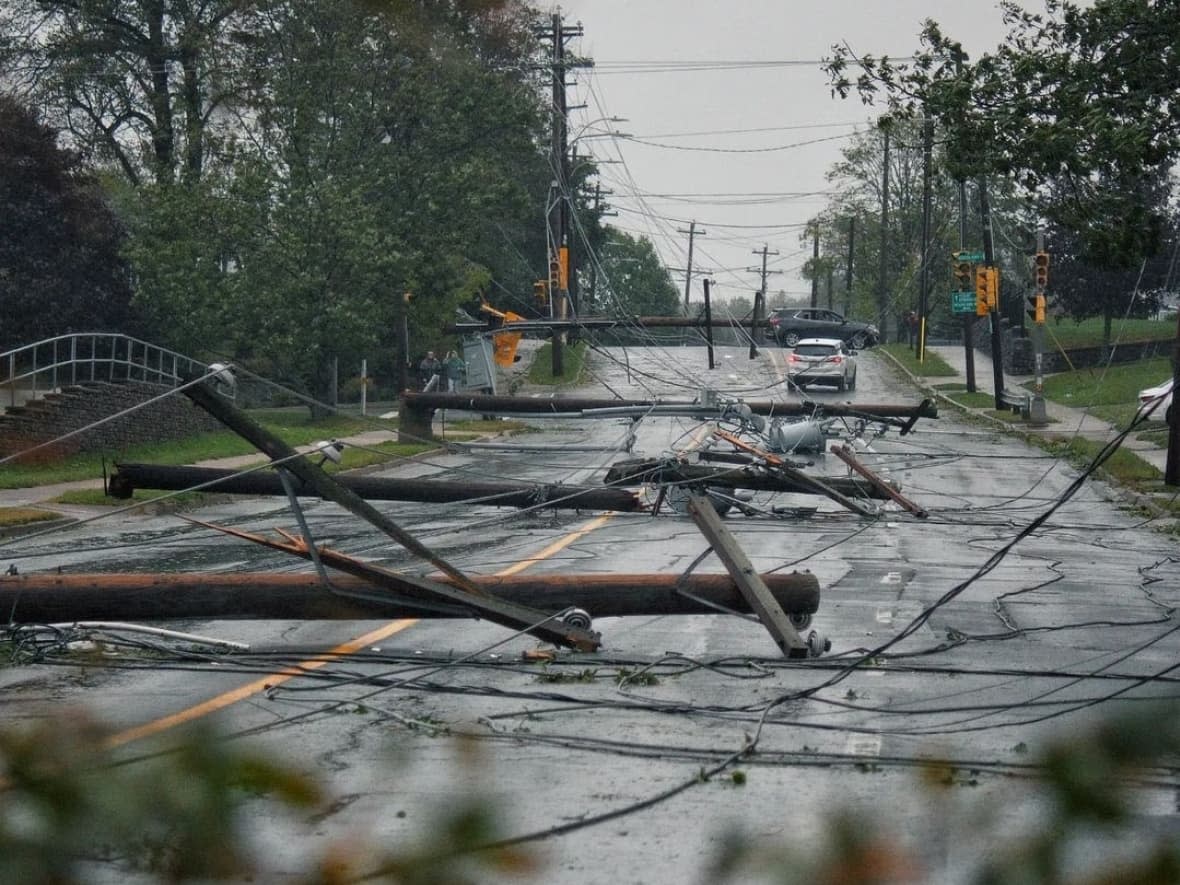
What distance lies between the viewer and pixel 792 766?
7.48 m

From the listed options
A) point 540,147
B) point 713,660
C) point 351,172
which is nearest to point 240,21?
point 351,172

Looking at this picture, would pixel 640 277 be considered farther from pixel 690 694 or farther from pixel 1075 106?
pixel 690 694

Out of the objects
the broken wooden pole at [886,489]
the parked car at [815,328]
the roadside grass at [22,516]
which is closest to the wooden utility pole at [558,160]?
the parked car at [815,328]

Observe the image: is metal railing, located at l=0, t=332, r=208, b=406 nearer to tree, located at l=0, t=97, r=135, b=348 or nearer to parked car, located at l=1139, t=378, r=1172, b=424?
tree, located at l=0, t=97, r=135, b=348

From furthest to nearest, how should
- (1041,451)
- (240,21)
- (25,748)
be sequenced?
(240,21) < (1041,451) < (25,748)

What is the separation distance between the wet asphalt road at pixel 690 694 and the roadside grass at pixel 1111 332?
45.9m

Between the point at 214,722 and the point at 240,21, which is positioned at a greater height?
the point at 240,21

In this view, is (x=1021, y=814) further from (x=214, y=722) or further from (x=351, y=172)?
(x=351, y=172)

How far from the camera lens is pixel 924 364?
70.2 meters

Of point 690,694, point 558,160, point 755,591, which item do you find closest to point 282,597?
point 690,694

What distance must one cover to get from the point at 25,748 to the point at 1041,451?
122ft

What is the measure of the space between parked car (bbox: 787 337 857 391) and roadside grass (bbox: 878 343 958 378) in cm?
1003

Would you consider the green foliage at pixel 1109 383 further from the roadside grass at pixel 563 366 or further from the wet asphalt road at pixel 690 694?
the wet asphalt road at pixel 690 694

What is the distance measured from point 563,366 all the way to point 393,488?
49092 mm
